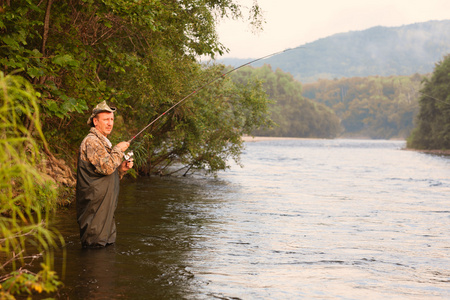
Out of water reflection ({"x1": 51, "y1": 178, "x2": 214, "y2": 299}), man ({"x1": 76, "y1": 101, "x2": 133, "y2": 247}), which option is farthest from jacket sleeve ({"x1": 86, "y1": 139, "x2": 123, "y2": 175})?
water reflection ({"x1": 51, "y1": 178, "x2": 214, "y2": 299})

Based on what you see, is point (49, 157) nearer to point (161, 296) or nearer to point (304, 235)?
point (304, 235)

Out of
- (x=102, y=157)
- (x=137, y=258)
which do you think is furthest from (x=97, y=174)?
(x=137, y=258)

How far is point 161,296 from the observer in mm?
6004

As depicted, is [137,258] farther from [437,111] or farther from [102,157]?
[437,111]

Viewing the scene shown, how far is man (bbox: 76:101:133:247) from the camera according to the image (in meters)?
7.28

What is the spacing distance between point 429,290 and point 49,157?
337 inches

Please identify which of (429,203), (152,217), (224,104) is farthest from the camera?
(224,104)

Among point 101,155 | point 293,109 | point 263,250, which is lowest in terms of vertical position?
point 263,250

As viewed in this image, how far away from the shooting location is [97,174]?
7.45m

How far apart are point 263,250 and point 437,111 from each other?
210 feet

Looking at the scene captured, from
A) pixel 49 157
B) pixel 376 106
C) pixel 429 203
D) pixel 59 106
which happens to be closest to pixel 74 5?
pixel 59 106

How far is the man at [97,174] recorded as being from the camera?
7281 mm

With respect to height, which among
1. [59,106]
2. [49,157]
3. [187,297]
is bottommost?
[187,297]

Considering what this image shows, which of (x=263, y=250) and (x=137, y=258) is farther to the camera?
(x=263, y=250)
